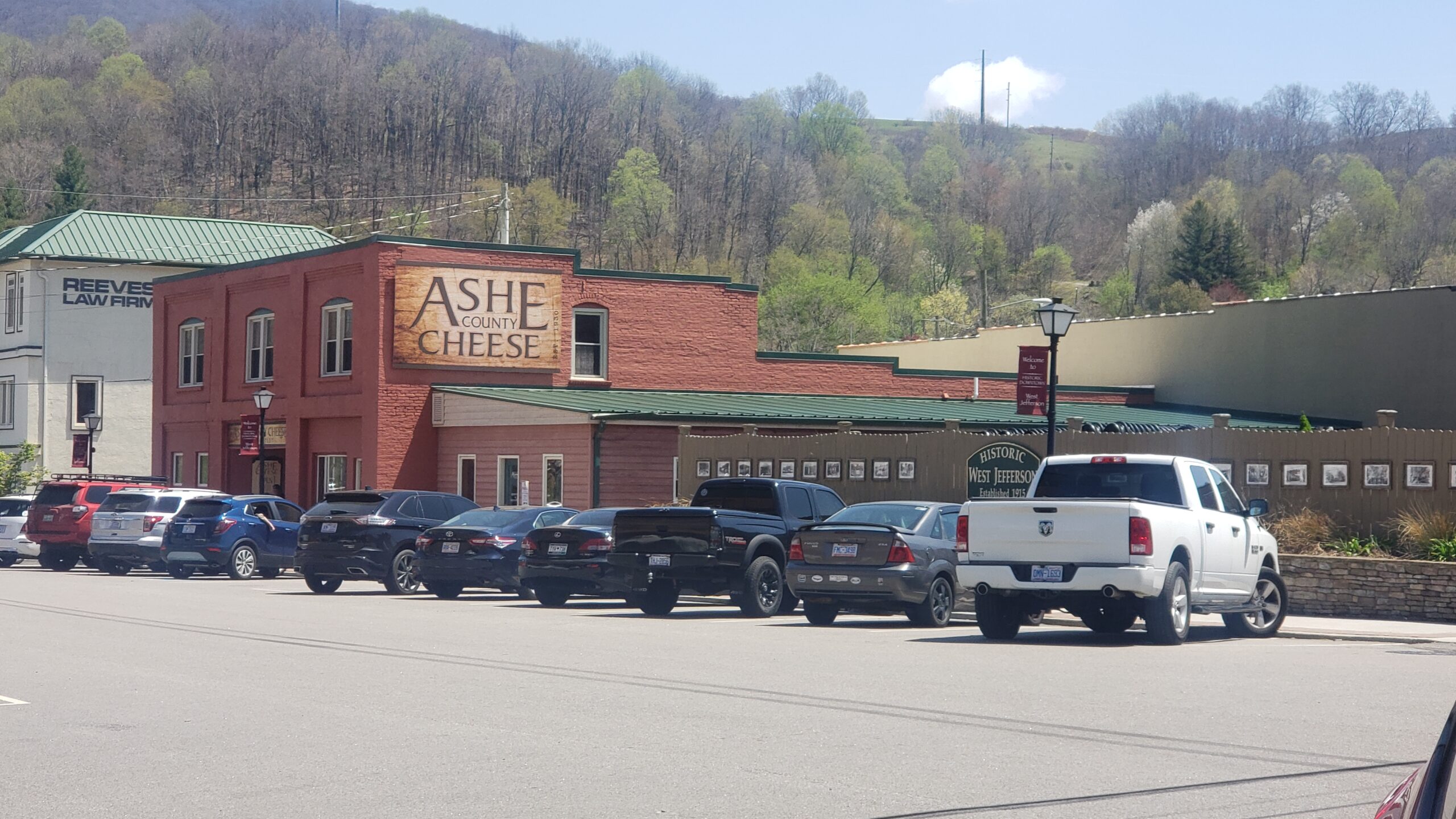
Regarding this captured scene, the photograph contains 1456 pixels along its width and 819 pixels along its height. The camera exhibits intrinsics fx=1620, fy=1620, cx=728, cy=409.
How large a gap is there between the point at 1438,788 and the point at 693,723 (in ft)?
24.6

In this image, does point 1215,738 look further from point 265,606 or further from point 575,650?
point 265,606

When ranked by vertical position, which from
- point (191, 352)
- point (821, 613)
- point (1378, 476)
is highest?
point (191, 352)

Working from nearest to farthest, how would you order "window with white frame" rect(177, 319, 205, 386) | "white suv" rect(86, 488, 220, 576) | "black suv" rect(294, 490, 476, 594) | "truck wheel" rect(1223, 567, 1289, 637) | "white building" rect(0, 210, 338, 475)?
"truck wheel" rect(1223, 567, 1289, 637) < "black suv" rect(294, 490, 476, 594) < "white suv" rect(86, 488, 220, 576) < "window with white frame" rect(177, 319, 205, 386) < "white building" rect(0, 210, 338, 475)

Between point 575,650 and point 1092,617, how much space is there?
19.9 ft

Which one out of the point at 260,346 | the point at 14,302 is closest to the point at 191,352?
the point at 260,346

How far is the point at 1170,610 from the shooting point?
55.9 feet

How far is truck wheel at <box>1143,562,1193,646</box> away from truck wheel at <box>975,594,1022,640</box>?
1.47 m

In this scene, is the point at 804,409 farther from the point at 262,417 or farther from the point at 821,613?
the point at 821,613

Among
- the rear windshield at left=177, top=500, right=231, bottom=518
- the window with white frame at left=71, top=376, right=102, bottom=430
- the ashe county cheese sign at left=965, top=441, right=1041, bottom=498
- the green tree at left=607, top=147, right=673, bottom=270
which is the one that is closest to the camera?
the ashe county cheese sign at left=965, top=441, right=1041, bottom=498

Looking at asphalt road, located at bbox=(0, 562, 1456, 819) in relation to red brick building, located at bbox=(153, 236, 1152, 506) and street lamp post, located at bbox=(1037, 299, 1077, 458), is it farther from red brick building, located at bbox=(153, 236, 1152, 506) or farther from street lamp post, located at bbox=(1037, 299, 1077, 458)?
red brick building, located at bbox=(153, 236, 1152, 506)

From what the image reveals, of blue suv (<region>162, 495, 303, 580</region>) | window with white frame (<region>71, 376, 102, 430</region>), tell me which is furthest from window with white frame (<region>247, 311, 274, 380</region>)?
window with white frame (<region>71, 376, 102, 430</region>)

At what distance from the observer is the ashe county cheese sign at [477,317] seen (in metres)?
40.6

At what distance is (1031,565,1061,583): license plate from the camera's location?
17047mm

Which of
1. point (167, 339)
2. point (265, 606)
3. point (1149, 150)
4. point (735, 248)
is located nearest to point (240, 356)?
point (167, 339)
